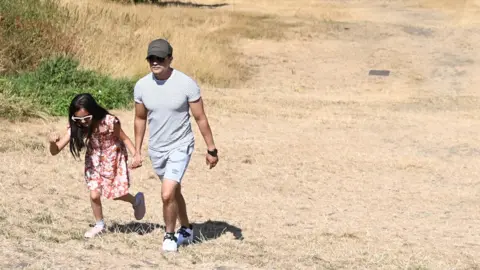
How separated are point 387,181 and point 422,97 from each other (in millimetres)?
6822

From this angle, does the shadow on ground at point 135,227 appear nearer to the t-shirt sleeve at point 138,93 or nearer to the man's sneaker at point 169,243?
the man's sneaker at point 169,243

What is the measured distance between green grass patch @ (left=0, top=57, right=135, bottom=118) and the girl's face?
19.8ft

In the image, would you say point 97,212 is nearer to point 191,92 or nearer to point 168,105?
point 168,105

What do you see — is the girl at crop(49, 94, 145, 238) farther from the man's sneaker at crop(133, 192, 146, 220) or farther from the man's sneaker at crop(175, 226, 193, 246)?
the man's sneaker at crop(175, 226, 193, 246)

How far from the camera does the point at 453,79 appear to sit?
19.2 metres

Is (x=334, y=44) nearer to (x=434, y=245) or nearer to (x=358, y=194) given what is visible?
(x=358, y=194)

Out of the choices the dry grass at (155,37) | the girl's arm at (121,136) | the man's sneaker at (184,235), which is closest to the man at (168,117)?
the girl's arm at (121,136)

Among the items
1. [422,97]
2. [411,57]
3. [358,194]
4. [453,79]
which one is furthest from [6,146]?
[411,57]

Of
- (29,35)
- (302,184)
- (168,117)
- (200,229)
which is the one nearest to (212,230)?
(200,229)

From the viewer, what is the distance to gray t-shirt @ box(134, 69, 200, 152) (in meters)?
6.11

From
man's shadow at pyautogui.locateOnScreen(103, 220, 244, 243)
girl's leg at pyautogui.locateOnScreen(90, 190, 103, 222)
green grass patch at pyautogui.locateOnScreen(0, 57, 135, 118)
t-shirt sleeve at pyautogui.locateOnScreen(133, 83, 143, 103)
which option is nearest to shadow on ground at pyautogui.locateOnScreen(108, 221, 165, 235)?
man's shadow at pyautogui.locateOnScreen(103, 220, 244, 243)

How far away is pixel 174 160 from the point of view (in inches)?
244

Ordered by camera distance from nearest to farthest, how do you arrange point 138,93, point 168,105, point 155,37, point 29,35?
point 168,105 → point 138,93 → point 29,35 → point 155,37

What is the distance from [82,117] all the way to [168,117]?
693mm
